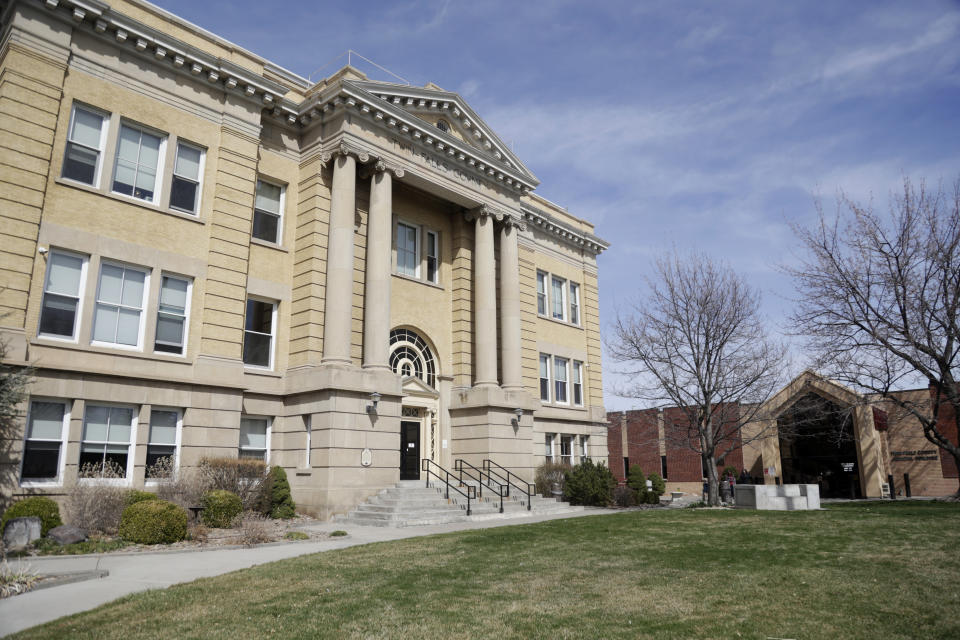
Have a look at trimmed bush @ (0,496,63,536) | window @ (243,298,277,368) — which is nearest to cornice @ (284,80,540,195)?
window @ (243,298,277,368)

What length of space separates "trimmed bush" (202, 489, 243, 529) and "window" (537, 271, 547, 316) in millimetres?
18759

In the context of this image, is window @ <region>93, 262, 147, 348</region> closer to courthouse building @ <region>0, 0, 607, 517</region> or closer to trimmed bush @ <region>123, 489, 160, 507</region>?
courthouse building @ <region>0, 0, 607, 517</region>

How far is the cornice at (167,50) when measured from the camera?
17.0 metres

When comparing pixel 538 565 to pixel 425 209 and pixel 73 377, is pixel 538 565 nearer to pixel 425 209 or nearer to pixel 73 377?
pixel 73 377

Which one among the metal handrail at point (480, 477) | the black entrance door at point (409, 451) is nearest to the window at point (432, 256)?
the black entrance door at point (409, 451)

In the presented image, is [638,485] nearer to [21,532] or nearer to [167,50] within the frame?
[21,532]

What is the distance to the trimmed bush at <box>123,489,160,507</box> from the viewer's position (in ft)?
50.0

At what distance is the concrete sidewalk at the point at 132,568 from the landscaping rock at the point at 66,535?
3.78 ft

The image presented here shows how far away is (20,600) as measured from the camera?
8.42 metres

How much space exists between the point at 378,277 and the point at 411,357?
4.56m

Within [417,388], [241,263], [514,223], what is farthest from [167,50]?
[514,223]

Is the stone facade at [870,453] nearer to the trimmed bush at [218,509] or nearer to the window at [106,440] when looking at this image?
the trimmed bush at [218,509]

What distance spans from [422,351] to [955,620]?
20123 mm

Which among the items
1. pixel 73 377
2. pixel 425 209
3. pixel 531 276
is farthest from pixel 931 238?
pixel 73 377
